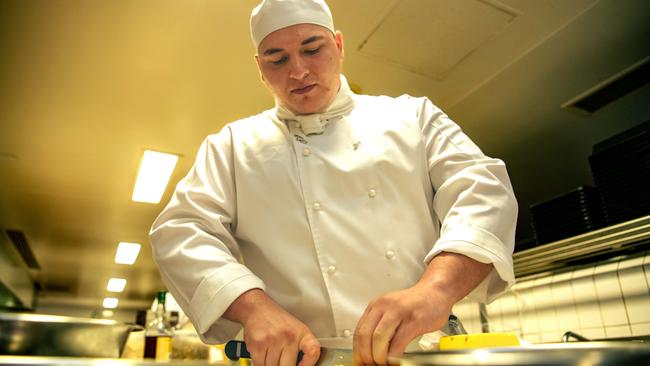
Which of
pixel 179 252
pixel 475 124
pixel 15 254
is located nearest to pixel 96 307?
pixel 15 254

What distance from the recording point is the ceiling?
8.91 ft

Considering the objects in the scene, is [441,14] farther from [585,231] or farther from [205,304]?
[205,304]

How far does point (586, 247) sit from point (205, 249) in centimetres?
272

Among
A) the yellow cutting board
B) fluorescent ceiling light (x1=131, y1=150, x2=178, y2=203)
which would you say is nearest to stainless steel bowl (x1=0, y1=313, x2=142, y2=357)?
the yellow cutting board

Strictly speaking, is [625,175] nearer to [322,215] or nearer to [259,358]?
[322,215]

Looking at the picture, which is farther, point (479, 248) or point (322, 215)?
point (322, 215)

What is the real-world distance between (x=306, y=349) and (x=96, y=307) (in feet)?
45.6

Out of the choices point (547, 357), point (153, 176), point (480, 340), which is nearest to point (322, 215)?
point (480, 340)

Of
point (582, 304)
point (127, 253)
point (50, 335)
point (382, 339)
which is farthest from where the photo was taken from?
point (127, 253)

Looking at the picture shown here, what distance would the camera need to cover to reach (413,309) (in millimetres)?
836

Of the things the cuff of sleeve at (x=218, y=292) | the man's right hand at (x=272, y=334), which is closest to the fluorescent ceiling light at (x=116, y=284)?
the cuff of sleeve at (x=218, y=292)

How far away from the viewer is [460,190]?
1.14 metres

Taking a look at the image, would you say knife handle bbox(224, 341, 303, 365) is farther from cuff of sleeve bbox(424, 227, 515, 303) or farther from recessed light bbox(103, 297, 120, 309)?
recessed light bbox(103, 297, 120, 309)

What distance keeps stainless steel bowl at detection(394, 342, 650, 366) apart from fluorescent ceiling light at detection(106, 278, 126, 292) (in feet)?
33.1
